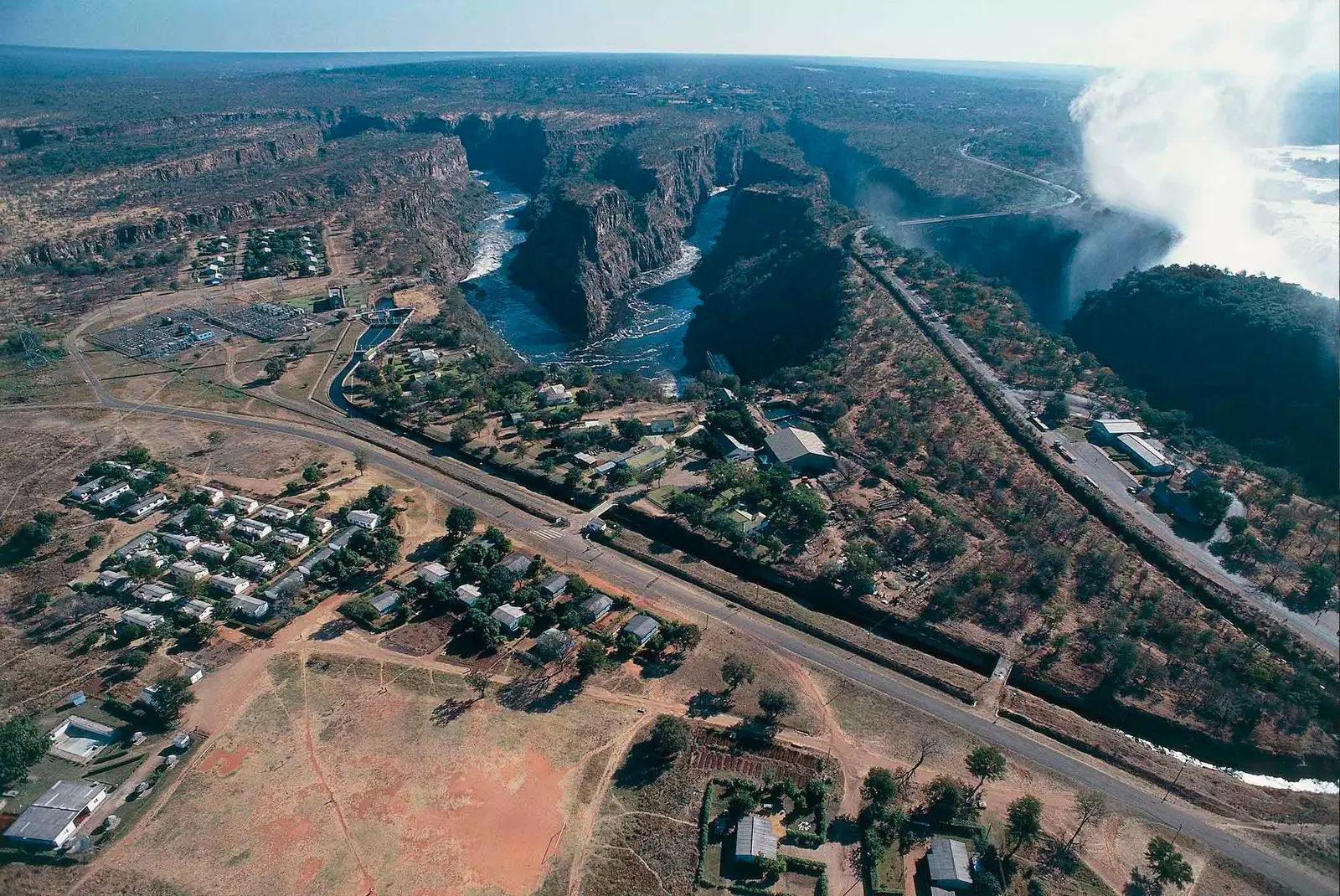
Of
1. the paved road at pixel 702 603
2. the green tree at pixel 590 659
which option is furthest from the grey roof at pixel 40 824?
the paved road at pixel 702 603

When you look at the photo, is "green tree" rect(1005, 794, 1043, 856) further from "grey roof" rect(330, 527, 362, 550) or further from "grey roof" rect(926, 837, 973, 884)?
"grey roof" rect(330, 527, 362, 550)

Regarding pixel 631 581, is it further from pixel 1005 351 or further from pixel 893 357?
pixel 1005 351

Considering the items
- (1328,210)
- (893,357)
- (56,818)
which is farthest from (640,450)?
(1328,210)

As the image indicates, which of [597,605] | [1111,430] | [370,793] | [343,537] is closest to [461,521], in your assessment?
[343,537]

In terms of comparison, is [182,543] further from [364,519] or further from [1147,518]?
[1147,518]

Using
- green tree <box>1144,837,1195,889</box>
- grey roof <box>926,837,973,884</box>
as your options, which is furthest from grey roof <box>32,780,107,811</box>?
green tree <box>1144,837,1195,889</box>
